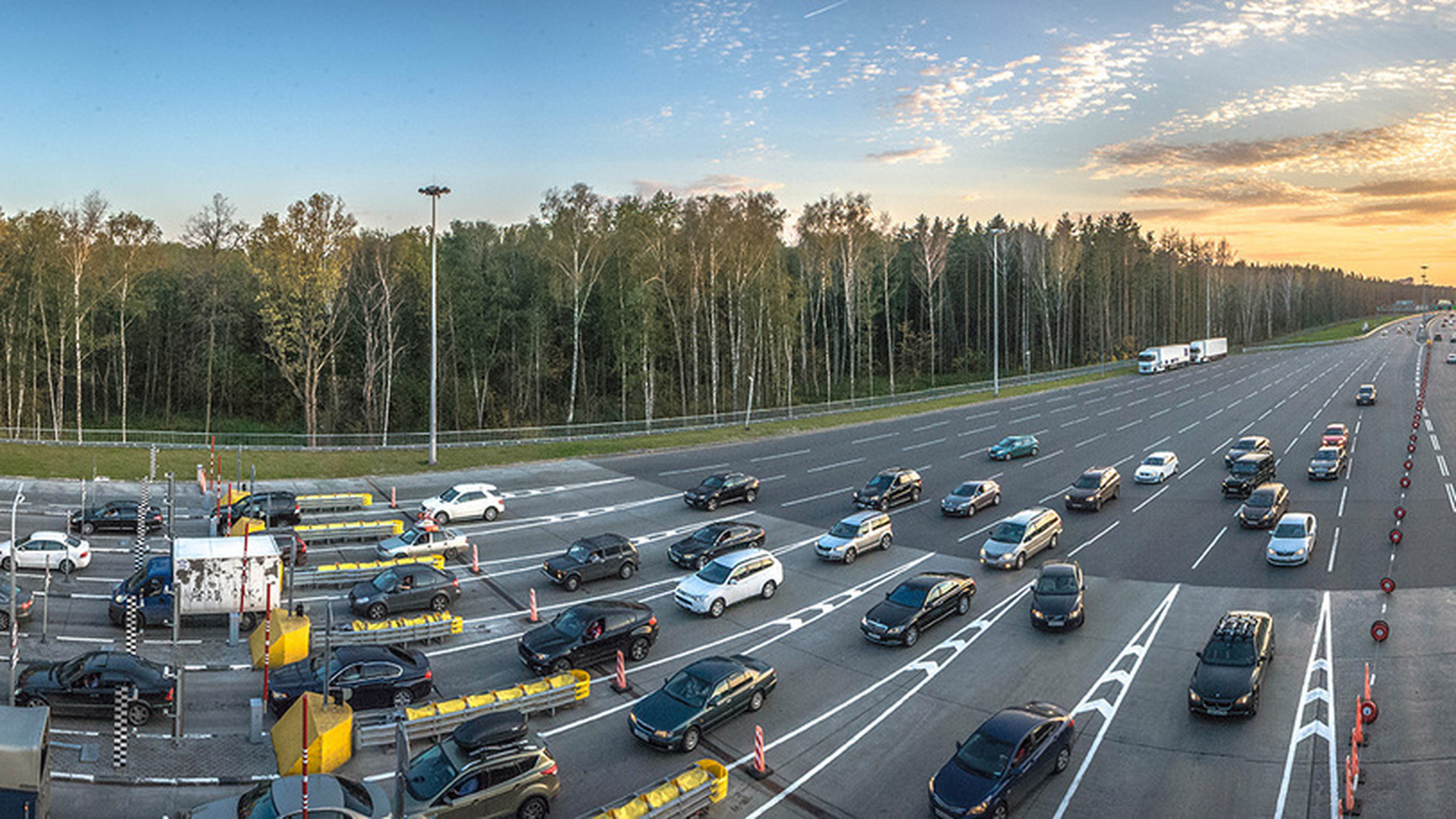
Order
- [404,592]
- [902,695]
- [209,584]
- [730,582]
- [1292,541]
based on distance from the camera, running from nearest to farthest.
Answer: [902,695], [209,584], [404,592], [730,582], [1292,541]

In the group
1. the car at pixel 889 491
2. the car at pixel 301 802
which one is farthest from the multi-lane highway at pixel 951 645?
the car at pixel 301 802

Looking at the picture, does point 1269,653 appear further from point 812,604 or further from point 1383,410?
point 1383,410

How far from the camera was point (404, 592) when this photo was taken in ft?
84.0

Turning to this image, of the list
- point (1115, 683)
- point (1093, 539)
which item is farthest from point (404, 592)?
point (1093, 539)

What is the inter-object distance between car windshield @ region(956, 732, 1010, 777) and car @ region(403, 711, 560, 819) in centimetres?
729

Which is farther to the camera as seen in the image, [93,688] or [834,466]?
[834,466]

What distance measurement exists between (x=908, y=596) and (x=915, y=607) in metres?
0.61

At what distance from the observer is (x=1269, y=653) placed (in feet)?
68.7

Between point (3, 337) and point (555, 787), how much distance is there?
A: 70.1m

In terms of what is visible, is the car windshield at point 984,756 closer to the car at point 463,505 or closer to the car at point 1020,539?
the car at point 1020,539

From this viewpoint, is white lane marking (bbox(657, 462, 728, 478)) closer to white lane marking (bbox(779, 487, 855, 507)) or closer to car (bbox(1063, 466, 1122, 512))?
white lane marking (bbox(779, 487, 855, 507))

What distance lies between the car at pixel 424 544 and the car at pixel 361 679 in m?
10.3

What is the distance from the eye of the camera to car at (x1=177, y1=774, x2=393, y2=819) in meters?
13.1

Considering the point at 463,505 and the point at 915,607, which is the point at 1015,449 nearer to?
the point at 915,607
